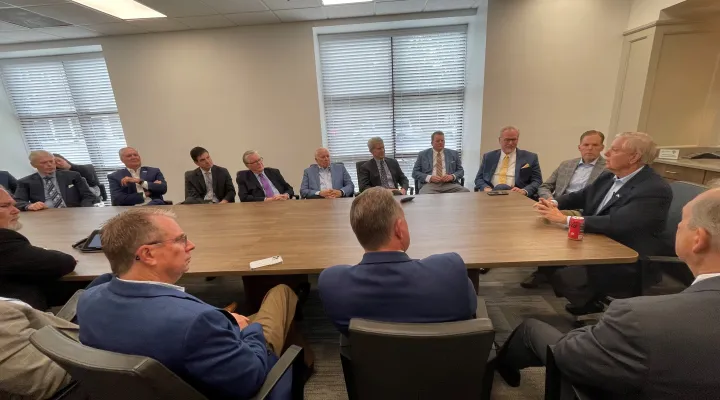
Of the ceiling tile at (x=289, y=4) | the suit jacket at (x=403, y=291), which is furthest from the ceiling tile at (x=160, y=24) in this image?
the suit jacket at (x=403, y=291)

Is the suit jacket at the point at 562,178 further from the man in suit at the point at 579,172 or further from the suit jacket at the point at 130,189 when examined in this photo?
the suit jacket at the point at 130,189

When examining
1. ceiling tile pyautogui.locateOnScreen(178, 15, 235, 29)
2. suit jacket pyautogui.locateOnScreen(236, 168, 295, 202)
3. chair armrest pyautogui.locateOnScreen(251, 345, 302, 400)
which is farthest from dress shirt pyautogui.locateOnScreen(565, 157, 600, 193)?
ceiling tile pyautogui.locateOnScreen(178, 15, 235, 29)

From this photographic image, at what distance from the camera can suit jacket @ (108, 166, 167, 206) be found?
361cm

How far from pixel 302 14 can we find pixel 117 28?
2.65 metres

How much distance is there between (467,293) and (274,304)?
0.99m

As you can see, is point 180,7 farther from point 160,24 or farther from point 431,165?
point 431,165

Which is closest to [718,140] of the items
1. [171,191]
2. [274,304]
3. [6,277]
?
[274,304]

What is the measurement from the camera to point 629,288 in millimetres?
1725

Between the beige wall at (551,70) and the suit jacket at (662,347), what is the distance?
3.76m

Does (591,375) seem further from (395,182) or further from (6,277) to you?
(395,182)

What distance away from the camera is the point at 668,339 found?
0.77m

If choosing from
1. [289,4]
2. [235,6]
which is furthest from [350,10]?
[235,6]

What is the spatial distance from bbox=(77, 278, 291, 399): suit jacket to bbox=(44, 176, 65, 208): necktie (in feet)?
12.3

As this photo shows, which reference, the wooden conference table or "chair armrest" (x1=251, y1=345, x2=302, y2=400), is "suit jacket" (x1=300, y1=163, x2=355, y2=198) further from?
"chair armrest" (x1=251, y1=345, x2=302, y2=400)
